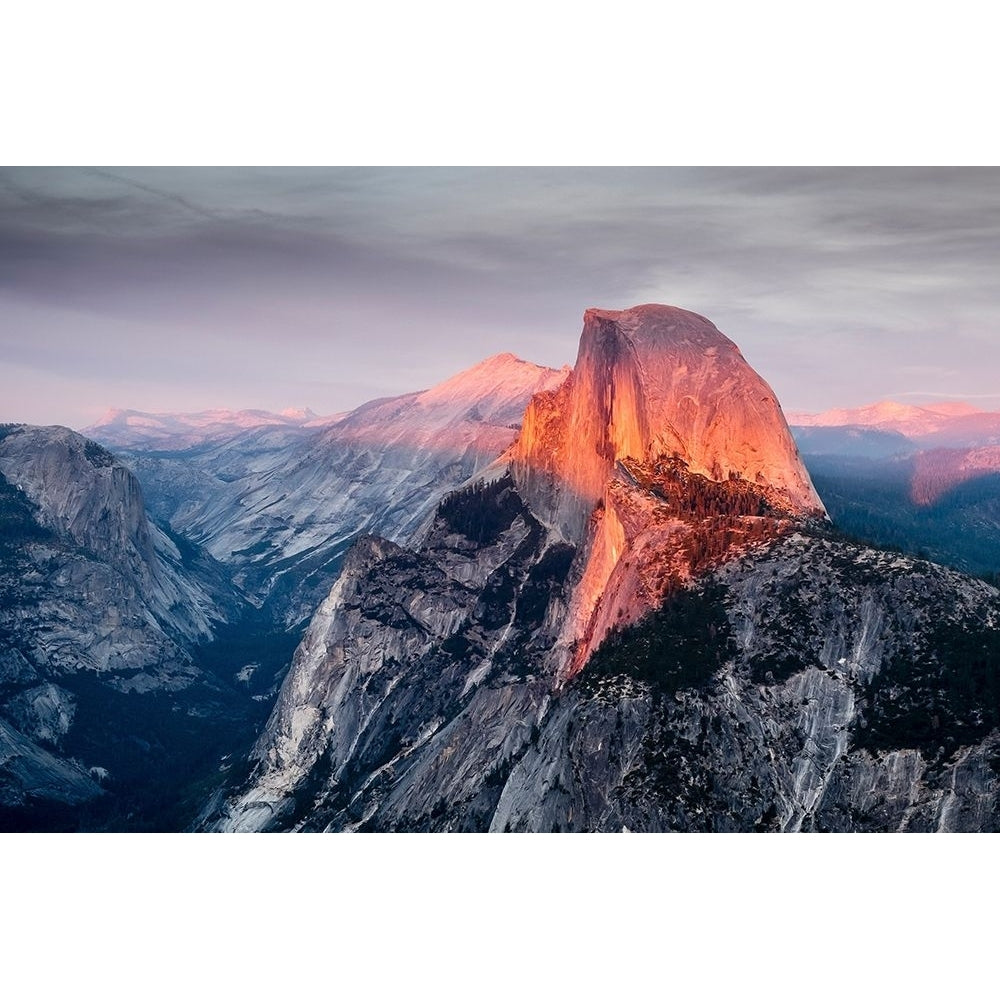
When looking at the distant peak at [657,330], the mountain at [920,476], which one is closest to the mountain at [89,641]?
the distant peak at [657,330]

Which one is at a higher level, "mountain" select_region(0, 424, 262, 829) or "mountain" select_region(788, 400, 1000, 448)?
"mountain" select_region(788, 400, 1000, 448)

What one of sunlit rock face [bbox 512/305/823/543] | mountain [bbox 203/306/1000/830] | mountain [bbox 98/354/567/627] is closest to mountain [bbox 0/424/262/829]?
mountain [bbox 203/306/1000/830]

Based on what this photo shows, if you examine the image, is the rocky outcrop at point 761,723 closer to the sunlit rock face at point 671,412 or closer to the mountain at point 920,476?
the sunlit rock face at point 671,412

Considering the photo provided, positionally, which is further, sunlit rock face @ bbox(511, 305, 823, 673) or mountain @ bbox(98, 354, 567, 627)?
mountain @ bbox(98, 354, 567, 627)

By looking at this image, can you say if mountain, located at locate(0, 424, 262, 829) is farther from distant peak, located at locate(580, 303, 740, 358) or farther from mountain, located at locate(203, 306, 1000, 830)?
distant peak, located at locate(580, 303, 740, 358)

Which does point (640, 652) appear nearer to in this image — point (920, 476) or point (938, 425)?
point (938, 425)

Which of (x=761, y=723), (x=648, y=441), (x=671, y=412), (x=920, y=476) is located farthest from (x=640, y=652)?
(x=920, y=476)

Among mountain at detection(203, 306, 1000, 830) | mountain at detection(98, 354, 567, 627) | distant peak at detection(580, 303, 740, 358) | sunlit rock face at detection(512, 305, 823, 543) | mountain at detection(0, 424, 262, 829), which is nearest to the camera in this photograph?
mountain at detection(203, 306, 1000, 830)

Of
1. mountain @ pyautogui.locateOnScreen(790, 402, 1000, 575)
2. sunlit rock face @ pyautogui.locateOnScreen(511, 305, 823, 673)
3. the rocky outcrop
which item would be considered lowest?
mountain @ pyautogui.locateOnScreen(790, 402, 1000, 575)
